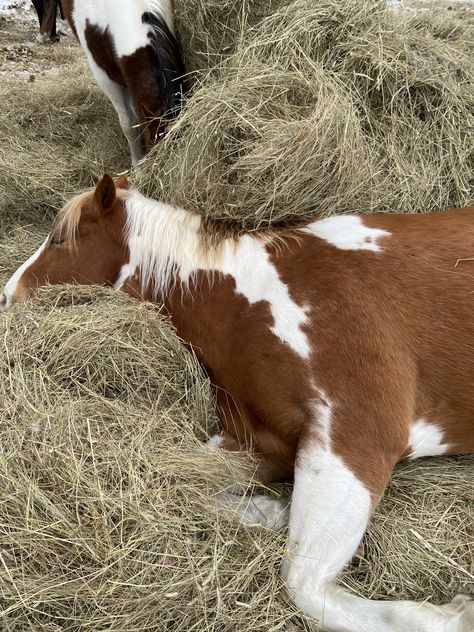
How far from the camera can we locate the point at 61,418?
187 centimetres

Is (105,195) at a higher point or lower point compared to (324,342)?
higher

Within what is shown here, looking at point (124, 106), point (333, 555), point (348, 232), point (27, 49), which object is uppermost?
point (27, 49)

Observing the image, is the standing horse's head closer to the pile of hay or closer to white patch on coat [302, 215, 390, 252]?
the pile of hay

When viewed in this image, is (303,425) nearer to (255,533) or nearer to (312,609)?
(255,533)

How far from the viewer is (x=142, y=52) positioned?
3566 mm

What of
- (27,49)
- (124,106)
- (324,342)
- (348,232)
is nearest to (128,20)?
(124,106)

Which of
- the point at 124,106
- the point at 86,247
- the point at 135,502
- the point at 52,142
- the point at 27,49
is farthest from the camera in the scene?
the point at 27,49

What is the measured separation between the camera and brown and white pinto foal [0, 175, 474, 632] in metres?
1.77

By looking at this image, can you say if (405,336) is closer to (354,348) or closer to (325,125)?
(354,348)

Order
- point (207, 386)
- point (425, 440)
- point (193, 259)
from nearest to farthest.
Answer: point (425, 440)
point (207, 386)
point (193, 259)

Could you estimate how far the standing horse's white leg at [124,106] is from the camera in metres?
3.99

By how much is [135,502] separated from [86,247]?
1.23 m

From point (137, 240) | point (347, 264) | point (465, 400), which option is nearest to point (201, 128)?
point (137, 240)

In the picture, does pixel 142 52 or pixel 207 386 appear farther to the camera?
pixel 142 52
